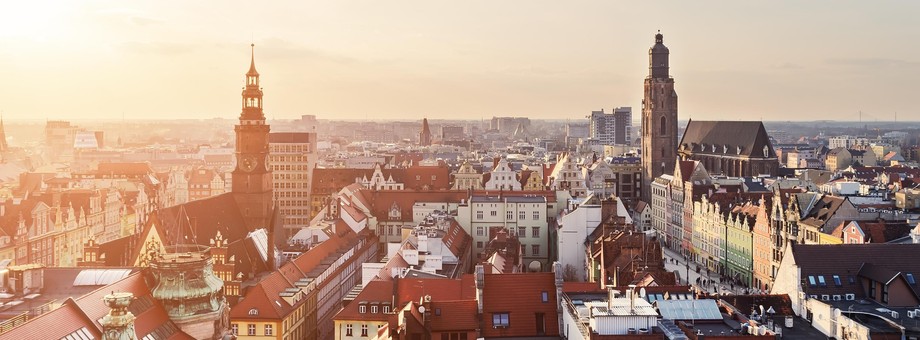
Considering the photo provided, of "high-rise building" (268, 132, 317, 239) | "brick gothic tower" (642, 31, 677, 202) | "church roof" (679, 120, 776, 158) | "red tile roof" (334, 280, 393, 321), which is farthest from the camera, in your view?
"brick gothic tower" (642, 31, 677, 202)

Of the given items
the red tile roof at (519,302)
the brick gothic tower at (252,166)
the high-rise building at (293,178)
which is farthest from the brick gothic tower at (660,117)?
the red tile roof at (519,302)

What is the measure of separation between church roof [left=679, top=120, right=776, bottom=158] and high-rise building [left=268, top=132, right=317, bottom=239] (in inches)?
2661

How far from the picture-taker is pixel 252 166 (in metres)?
87.8

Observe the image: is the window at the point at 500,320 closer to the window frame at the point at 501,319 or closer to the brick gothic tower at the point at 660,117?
the window frame at the point at 501,319

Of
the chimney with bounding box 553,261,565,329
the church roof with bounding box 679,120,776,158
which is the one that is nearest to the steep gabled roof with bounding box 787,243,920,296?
the chimney with bounding box 553,261,565,329

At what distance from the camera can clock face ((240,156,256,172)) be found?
8756 centimetres

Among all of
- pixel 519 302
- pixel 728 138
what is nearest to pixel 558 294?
pixel 519 302

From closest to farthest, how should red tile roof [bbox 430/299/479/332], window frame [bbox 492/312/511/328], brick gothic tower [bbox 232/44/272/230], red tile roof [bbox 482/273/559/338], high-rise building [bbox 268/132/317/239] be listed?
red tile roof [bbox 482/273/559/338] → window frame [bbox 492/312/511/328] → red tile roof [bbox 430/299/479/332] → brick gothic tower [bbox 232/44/272/230] → high-rise building [bbox 268/132/317/239]

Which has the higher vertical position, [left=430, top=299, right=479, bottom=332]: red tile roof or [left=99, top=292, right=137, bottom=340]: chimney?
[left=99, top=292, right=137, bottom=340]: chimney

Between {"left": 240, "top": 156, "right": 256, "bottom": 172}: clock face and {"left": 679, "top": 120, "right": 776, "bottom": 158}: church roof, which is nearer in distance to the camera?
{"left": 240, "top": 156, "right": 256, "bottom": 172}: clock face

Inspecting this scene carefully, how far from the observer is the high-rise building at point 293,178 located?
134 metres

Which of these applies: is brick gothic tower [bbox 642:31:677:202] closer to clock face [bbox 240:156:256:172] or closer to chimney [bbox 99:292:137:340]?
Result: clock face [bbox 240:156:256:172]

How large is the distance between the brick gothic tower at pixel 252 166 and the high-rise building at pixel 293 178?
4388 centimetres

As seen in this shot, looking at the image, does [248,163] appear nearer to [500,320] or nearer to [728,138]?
[500,320]
